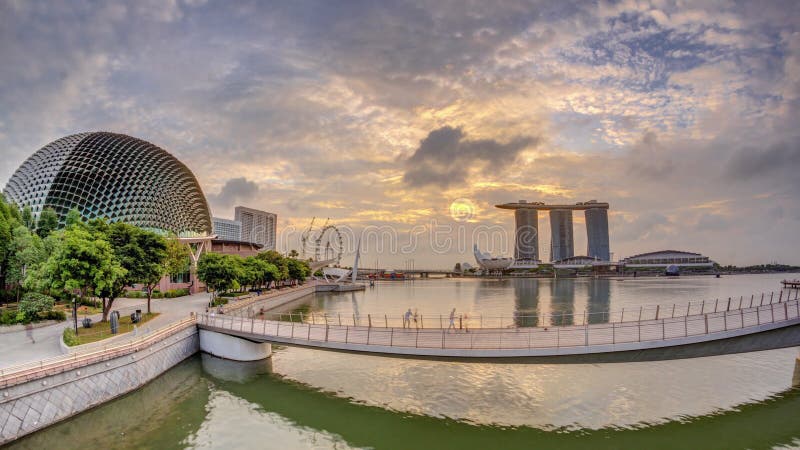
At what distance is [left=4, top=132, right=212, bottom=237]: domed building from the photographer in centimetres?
7075

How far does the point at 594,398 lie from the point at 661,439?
14.9 ft

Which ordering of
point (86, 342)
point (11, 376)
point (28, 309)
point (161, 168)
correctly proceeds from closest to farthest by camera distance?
point (11, 376) < point (86, 342) < point (28, 309) < point (161, 168)

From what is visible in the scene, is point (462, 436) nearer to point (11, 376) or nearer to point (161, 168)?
point (11, 376)

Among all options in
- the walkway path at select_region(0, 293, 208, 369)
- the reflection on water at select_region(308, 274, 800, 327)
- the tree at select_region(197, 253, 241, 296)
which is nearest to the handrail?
the walkway path at select_region(0, 293, 208, 369)

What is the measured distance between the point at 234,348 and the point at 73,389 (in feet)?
35.6

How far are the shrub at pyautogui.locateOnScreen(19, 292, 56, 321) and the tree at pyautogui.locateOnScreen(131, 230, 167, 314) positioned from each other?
18.8 feet

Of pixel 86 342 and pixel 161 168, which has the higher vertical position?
pixel 161 168

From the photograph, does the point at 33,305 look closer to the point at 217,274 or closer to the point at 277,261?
the point at 217,274

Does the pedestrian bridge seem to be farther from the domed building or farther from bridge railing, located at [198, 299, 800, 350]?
the domed building

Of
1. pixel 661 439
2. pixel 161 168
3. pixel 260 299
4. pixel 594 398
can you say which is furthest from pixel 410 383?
pixel 161 168

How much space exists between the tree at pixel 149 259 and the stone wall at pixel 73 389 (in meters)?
11.1

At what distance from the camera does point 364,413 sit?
2081cm

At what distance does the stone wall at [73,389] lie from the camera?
16.5 meters

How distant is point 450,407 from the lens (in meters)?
21.2
